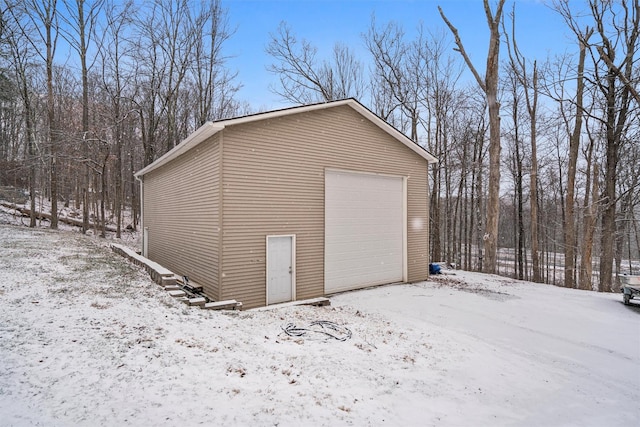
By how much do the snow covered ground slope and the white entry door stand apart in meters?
1.10

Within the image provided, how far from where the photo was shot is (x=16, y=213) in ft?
63.1

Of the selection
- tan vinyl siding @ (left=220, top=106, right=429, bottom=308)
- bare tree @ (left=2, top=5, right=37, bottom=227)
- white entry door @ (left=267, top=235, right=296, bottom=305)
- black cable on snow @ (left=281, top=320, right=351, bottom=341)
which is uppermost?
bare tree @ (left=2, top=5, right=37, bottom=227)

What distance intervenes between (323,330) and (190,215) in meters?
5.62

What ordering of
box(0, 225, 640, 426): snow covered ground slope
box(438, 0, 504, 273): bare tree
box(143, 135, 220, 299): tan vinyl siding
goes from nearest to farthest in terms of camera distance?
box(0, 225, 640, 426): snow covered ground slope → box(143, 135, 220, 299): tan vinyl siding → box(438, 0, 504, 273): bare tree

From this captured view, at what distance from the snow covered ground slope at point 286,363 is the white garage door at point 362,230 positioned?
2176 mm

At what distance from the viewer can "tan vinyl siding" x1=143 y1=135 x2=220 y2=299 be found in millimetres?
7902

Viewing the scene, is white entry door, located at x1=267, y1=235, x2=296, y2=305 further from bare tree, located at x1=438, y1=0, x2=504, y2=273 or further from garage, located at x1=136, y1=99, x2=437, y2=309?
bare tree, located at x1=438, y1=0, x2=504, y2=273

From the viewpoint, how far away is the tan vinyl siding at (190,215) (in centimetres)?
790

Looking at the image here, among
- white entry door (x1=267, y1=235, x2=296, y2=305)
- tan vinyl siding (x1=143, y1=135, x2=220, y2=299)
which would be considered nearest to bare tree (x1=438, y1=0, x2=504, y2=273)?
white entry door (x1=267, y1=235, x2=296, y2=305)

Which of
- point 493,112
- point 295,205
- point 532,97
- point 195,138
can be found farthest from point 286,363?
point 532,97

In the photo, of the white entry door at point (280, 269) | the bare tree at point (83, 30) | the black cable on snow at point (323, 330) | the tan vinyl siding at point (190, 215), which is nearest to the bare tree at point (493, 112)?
the white entry door at point (280, 269)

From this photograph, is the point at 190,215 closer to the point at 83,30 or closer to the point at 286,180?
the point at 286,180

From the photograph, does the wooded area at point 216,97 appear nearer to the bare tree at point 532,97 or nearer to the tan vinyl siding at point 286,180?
the bare tree at point 532,97

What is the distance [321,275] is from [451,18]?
39.0ft
